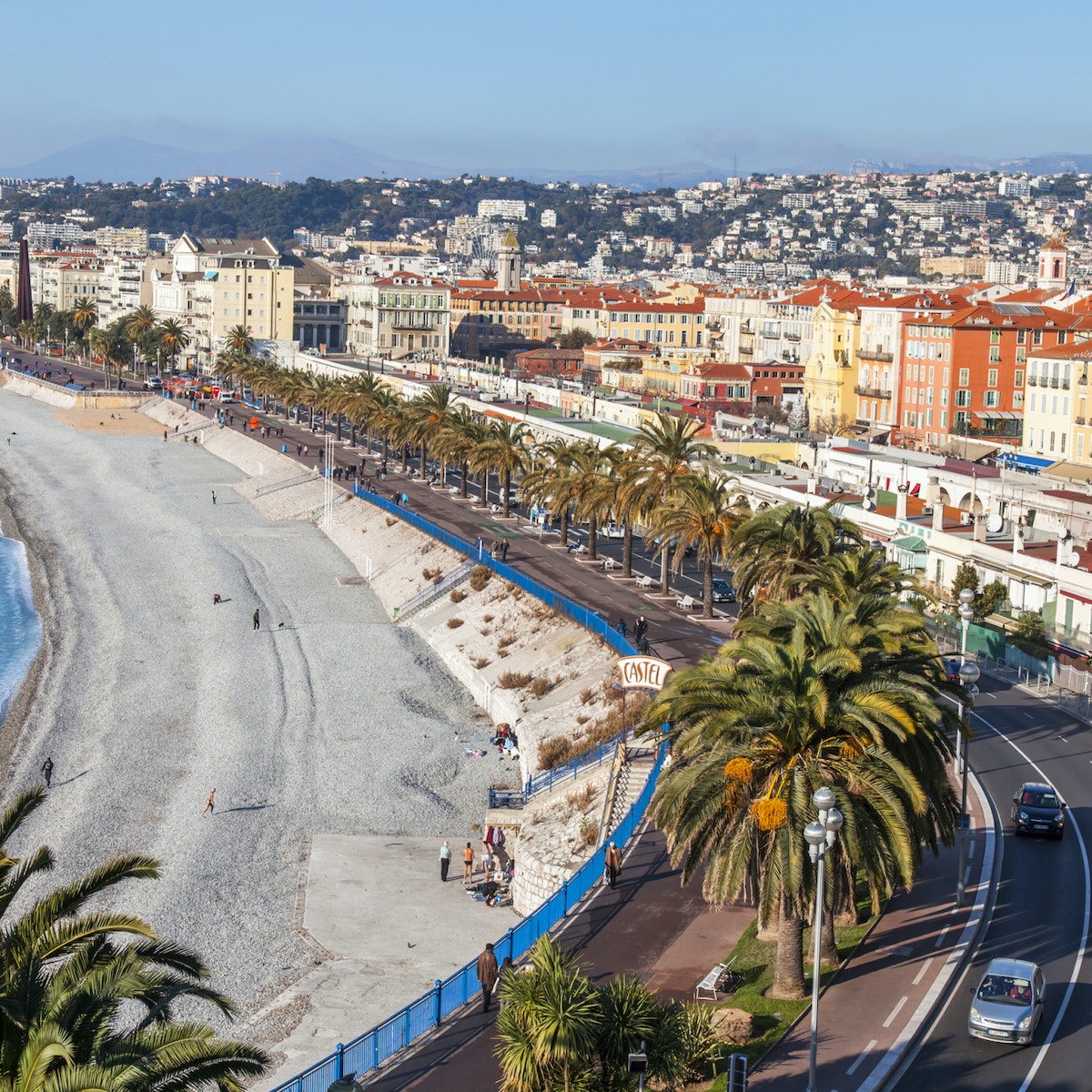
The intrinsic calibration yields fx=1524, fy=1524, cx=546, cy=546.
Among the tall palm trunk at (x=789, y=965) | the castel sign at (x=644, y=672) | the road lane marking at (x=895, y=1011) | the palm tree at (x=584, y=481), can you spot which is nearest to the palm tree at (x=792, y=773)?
the tall palm trunk at (x=789, y=965)

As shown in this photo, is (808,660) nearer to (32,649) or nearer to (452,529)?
(32,649)

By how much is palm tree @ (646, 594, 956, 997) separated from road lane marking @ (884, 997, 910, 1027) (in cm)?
144

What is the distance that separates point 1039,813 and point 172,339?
5638 inches

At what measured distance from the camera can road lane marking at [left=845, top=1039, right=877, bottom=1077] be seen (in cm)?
1969

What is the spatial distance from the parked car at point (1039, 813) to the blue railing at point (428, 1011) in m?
7.92

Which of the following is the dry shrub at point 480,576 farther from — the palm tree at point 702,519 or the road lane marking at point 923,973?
the road lane marking at point 923,973

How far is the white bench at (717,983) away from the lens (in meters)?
22.7

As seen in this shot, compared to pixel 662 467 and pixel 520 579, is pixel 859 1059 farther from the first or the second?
pixel 520 579

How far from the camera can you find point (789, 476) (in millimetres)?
70000

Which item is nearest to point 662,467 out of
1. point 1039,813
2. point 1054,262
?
point 1039,813

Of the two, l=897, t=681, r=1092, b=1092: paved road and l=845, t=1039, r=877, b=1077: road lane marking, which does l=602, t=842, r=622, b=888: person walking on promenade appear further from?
l=845, t=1039, r=877, b=1077: road lane marking

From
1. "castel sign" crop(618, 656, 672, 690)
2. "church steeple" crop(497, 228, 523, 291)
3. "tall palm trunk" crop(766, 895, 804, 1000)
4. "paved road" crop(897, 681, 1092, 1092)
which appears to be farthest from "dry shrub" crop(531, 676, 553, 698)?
"church steeple" crop(497, 228, 523, 291)

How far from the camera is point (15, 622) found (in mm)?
63875

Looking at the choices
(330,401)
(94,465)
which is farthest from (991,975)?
(94,465)
